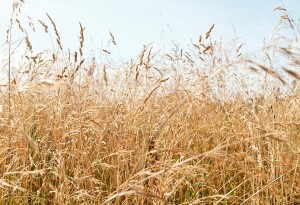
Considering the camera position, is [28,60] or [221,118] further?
[28,60]

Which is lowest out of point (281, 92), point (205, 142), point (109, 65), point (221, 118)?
point (205, 142)

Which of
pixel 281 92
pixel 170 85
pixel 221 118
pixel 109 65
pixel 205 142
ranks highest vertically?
pixel 109 65

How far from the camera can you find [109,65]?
5.70 meters

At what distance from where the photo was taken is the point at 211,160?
102 inches

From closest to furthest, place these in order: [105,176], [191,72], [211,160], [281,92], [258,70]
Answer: [258,70], [105,176], [211,160], [281,92], [191,72]

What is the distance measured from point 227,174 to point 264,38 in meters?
1.74

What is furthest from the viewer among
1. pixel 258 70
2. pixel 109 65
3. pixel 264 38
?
pixel 109 65

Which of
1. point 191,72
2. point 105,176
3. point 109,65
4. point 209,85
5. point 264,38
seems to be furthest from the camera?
point 109,65

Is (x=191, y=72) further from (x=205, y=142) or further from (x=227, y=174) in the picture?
(x=227, y=174)

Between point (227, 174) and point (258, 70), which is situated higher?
point (258, 70)

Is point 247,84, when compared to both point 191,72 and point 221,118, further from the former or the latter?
point 221,118

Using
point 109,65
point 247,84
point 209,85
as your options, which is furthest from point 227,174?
point 109,65

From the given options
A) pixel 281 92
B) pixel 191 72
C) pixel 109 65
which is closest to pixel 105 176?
pixel 281 92

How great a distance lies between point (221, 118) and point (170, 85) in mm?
1565
